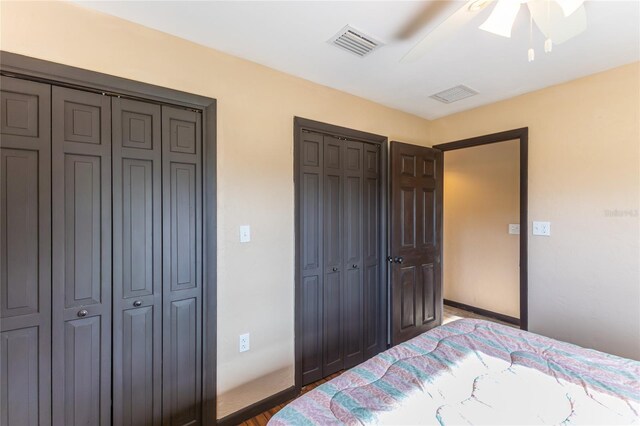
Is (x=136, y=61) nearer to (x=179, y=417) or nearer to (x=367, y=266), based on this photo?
(x=179, y=417)

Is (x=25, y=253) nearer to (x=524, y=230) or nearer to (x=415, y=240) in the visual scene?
(x=415, y=240)

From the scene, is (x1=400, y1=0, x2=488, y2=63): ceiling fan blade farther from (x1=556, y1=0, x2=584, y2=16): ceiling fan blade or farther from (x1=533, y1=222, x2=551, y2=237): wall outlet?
(x1=533, y1=222, x2=551, y2=237): wall outlet

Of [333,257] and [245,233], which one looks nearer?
Result: [245,233]

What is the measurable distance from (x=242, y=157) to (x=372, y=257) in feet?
4.90

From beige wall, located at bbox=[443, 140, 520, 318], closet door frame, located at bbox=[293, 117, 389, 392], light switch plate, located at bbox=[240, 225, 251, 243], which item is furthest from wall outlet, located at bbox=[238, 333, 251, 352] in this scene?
beige wall, located at bbox=[443, 140, 520, 318]

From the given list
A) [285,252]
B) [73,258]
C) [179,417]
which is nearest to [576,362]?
[285,252]

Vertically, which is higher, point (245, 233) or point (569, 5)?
point (569, 5)

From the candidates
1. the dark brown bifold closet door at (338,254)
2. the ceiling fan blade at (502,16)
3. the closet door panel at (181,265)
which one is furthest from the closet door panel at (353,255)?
the ceiling fan blade at (502,16)

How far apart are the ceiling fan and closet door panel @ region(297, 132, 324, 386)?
1.14 m

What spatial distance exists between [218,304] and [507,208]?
133 inches

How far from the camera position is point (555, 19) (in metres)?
1.24

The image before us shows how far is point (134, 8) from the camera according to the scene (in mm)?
1485

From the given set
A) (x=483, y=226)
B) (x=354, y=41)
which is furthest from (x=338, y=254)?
(x=483, y=226)

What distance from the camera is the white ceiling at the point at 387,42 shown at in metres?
1.48
